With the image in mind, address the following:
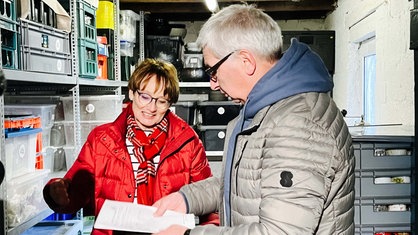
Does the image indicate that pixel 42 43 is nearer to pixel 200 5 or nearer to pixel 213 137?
pixel 213 137

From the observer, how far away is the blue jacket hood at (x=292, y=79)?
1226 mm

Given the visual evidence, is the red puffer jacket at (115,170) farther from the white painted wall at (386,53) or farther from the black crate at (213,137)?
the black crate at (213,137)

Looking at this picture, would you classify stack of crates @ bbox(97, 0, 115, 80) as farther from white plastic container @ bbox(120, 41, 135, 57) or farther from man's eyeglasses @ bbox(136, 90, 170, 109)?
man's eyeglasses @ bbox(136, 90, 170, 109)

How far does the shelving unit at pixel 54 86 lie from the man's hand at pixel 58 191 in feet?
0.57

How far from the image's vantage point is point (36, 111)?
2600 mm

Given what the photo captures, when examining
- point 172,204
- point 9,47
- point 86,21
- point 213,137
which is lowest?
point 213,137

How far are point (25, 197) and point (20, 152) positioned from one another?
20 cm

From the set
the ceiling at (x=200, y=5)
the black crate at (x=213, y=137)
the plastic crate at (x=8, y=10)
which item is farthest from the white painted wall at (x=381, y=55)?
the plastic crate at (x=8, y=10)

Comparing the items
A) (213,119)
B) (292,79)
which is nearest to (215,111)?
(213,119)

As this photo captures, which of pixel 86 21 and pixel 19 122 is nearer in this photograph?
pixel 19 122

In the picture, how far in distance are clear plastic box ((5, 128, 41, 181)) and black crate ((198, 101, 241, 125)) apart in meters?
3.14

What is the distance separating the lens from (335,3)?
5590 millimetres

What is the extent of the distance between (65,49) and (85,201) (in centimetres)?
90

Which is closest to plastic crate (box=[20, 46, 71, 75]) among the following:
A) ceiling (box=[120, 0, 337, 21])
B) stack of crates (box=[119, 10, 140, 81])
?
stack of crates (box=[119, 10, 140, 81])
